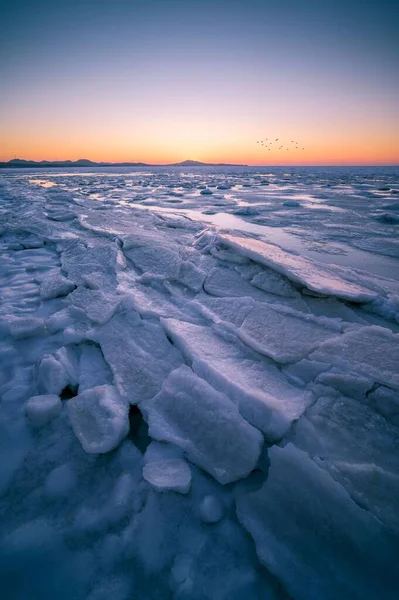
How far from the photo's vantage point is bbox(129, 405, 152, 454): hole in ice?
3.70 feet

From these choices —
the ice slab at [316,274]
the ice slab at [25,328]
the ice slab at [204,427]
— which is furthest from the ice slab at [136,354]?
the ice slab at [316,274]

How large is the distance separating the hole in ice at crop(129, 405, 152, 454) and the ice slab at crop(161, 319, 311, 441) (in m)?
0.34

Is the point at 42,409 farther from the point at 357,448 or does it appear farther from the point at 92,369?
the point at 357,448

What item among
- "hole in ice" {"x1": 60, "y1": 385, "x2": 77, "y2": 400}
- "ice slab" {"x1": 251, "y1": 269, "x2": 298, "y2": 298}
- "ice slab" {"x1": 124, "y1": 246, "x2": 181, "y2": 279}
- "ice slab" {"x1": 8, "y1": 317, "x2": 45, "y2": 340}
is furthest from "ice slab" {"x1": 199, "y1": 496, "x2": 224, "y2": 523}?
"ice slab" {"x1": 124, "y1": 246, "x2": 181, "y2": 279}

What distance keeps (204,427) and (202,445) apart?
0.07m

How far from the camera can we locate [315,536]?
822 mm

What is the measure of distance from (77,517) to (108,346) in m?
0.87

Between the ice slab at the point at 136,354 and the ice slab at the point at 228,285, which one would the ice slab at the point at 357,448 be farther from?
the ice slab at the point at 228,285

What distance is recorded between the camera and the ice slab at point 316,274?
6.48ft

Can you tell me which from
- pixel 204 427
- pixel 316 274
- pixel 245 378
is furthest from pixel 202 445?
pixel 316 274

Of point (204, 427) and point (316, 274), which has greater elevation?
point (316, 274)

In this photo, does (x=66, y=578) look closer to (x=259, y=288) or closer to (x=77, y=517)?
(x=77, y=517)

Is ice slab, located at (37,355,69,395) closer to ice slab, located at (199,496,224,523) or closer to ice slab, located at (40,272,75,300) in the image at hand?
ice slab, located at (199,496,224,523)

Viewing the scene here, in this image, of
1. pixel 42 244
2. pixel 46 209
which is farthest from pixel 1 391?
pixel 46 209
